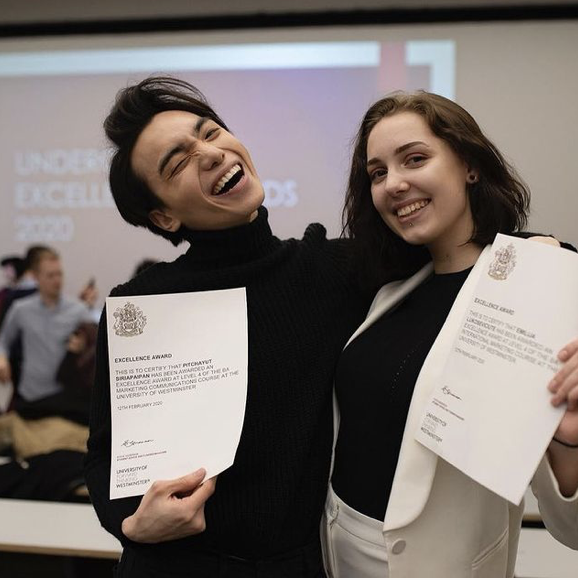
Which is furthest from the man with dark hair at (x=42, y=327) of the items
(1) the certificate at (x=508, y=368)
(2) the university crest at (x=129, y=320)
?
(1) the certificate at (x=508, y=368)

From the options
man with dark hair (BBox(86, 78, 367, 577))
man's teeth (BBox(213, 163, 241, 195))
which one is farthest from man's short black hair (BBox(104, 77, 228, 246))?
man's teeth (BBox(213, 163, 241, 195))

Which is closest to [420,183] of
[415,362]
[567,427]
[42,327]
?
[415,362]

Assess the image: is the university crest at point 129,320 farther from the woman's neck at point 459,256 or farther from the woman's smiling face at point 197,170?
the woman's neck at point 459,256

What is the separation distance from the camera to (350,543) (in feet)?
3.22

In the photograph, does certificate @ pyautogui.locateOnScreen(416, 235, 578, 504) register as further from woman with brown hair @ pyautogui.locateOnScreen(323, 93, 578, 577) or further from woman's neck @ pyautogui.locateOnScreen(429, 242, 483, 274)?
woman's neck @ pyautogui.locateOnScreen(429, 242, 483, 274)

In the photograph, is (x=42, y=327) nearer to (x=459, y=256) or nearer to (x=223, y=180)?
(x=223, y=180)

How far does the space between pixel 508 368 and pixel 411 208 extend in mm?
375

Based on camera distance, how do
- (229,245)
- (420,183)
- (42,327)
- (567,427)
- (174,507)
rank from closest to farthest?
1. (567,427)
2. (174,507)
3. (420,183)
4. (229,245)
5. (42,327)

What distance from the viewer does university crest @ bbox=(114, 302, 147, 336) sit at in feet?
3.11

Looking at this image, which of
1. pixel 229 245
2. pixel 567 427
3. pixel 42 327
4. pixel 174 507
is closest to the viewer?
pixel 567 427

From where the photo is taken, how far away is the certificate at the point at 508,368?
0.68m

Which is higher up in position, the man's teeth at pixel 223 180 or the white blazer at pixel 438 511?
the man's teeth at pixel 223 180

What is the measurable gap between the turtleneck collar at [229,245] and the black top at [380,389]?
0.89ft

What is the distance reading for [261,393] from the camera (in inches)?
39.2
